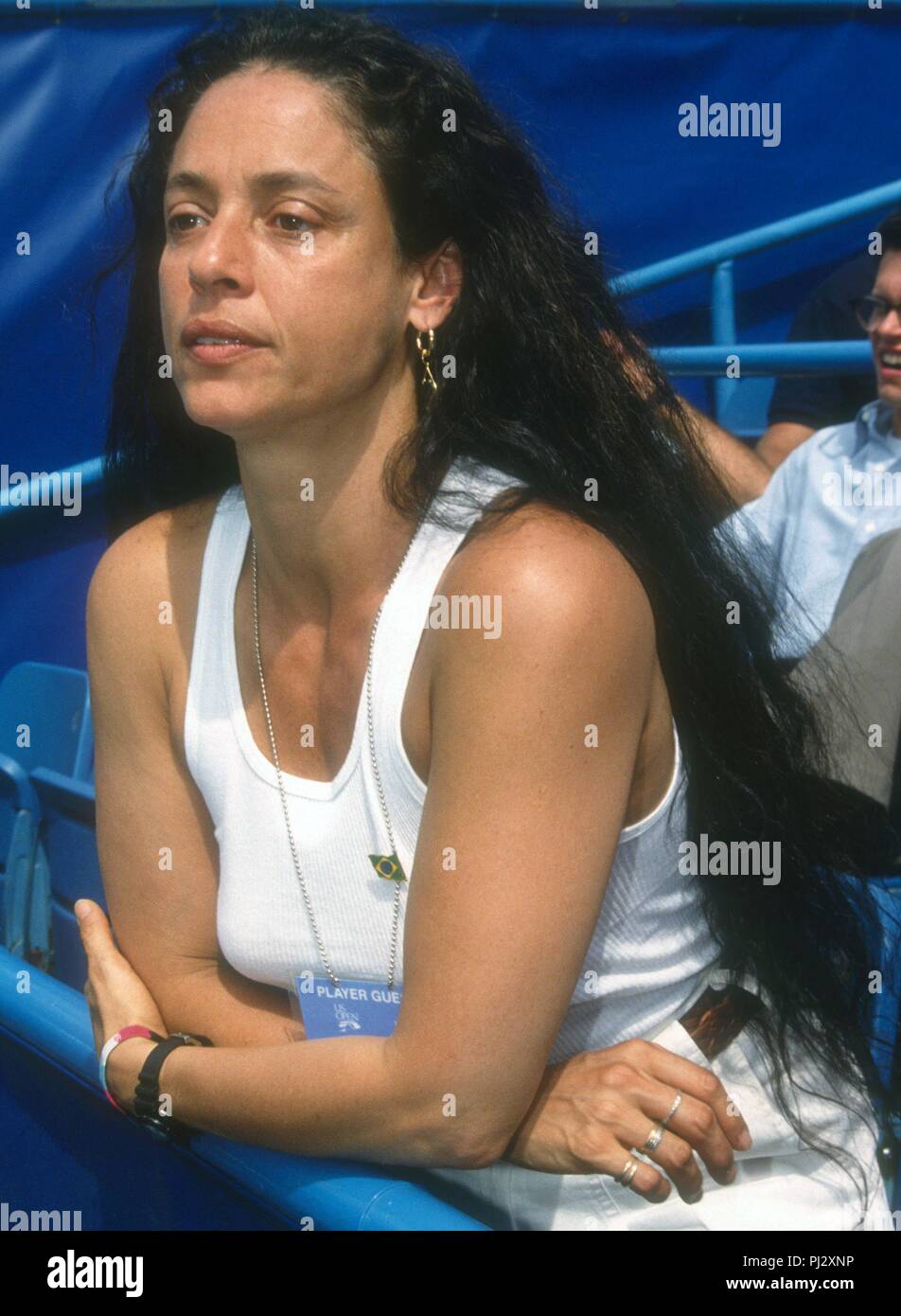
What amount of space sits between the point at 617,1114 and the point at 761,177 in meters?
2.57

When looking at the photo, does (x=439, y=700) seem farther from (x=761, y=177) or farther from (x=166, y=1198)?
(x=761, y=177)

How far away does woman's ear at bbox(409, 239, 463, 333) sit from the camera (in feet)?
5.39

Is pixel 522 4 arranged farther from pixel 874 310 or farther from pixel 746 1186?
pixel 746 1186

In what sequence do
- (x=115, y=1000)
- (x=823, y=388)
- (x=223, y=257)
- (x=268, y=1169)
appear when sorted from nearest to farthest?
(x=268, y=1169) < (x=223, y=257) < (x=115, y=1000) < (x=823, y=388)

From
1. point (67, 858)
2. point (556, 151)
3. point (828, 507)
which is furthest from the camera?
point (556, 151)

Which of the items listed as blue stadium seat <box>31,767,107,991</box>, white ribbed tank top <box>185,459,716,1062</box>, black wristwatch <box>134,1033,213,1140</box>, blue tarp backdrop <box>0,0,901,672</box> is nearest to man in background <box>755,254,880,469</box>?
blue tarp backdrop <box>0,0,901,672</box>

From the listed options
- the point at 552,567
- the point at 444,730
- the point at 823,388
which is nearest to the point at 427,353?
the point at 552,567

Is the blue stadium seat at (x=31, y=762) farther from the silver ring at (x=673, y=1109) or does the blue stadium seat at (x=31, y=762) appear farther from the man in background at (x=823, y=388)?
the man in background at (x=823, y=388)

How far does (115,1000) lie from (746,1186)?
712mm

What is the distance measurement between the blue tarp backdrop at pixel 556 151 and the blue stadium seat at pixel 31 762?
0.30ft

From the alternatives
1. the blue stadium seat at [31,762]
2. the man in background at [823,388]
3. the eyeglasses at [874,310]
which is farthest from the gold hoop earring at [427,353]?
the man in background at [823,388]

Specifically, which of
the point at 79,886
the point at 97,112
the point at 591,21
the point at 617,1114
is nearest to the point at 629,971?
the point at 617,1114

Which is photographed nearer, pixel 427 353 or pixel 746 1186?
pixel 746 1186

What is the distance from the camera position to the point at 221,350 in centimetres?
152
